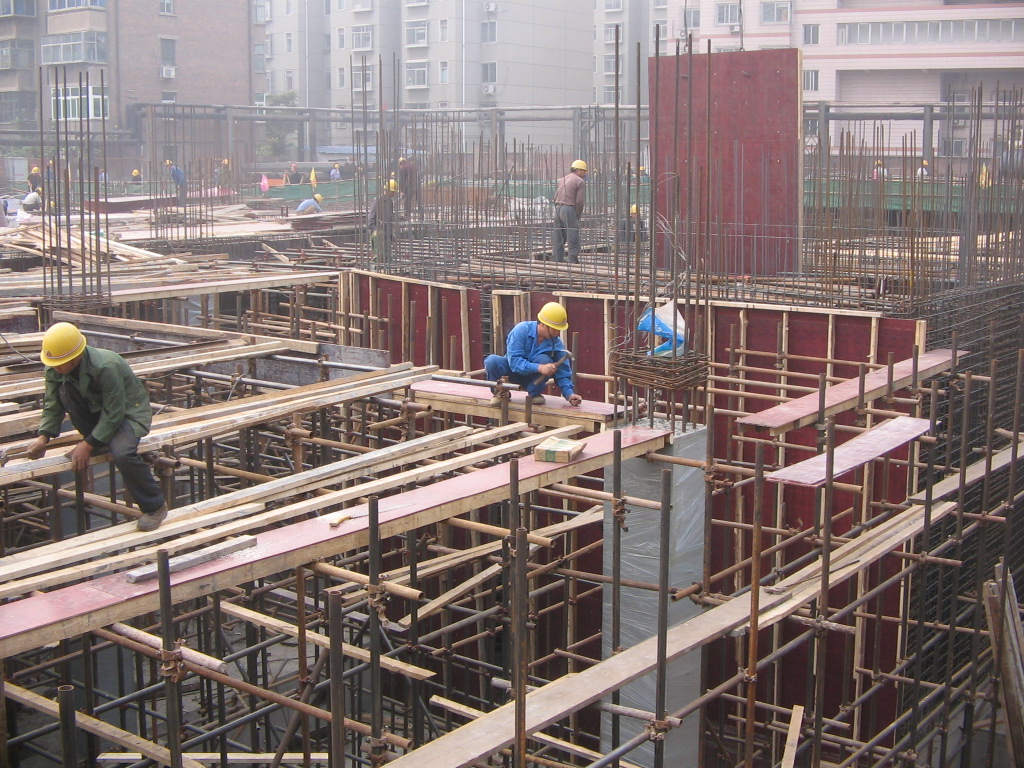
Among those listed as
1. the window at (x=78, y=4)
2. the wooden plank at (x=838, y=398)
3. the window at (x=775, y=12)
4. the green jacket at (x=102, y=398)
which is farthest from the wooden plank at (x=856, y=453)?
the window at (x=78, y=4)

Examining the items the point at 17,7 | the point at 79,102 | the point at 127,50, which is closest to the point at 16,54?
the point at 17,7

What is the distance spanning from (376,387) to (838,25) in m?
46.6

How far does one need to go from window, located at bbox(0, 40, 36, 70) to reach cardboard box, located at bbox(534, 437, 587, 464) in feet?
186

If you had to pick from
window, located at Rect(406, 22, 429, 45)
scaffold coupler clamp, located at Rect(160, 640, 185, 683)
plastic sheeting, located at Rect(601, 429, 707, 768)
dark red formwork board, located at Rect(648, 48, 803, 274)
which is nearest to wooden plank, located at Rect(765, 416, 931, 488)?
plastic sheeting, located at Rect(601, 429, 707, 768)

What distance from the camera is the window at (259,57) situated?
2517 inches

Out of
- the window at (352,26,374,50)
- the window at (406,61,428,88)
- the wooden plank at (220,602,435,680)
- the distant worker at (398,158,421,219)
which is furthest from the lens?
the window at (352,26,374,50)

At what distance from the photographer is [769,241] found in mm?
16109

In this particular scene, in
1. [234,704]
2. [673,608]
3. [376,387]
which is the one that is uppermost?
[376,387]

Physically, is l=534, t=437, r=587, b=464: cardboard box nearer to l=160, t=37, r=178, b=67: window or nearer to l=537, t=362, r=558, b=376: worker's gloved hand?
l=537, t=362, r=558, b=376: worker's gloved hand

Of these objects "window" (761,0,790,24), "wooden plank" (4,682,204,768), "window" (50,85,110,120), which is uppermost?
"window" (761,0,790,24)

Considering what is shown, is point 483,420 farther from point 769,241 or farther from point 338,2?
Answer: point 338,2

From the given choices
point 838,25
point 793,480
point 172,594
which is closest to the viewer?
point 172,594

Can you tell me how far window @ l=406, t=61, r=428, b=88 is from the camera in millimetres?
61656

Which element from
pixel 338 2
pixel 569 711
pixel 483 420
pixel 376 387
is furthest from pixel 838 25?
pixel 569 711
